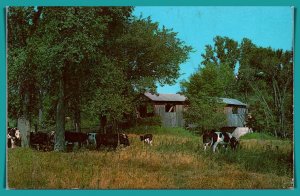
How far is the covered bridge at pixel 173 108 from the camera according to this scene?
49.7ft

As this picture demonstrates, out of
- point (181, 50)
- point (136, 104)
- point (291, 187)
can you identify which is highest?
point (181, 50)

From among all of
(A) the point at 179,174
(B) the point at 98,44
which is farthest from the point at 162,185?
(B) the point at 98,44

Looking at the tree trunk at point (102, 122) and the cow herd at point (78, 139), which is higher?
the tree trunk at point (102, 122)

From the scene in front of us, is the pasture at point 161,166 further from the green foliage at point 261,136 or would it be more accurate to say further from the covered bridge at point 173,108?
the covered bridge at point 173,108

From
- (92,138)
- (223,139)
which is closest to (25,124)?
(92,138)

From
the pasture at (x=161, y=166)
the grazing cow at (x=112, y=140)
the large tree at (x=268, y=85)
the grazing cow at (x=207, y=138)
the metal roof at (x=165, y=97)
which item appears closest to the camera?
the pasture at (x=161, y=166)

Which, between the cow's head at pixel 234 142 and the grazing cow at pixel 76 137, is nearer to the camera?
the grazing cow at pixel 76 137

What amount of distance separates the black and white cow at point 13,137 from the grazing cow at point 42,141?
265 millimetres

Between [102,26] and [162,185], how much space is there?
3012 mm

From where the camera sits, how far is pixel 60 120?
50.0ft

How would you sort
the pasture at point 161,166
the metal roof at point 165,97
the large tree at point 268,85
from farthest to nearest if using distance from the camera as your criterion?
the metal roof at point 165,97 → the large tree at point 268,85 → the pasture at point 161,166

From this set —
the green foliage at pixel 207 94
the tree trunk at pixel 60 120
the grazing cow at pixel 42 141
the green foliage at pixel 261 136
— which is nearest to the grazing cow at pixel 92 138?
the tree trunk at pixel 60 120

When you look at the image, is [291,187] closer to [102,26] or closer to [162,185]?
[162,185]

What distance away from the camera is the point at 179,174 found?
14922 mm
